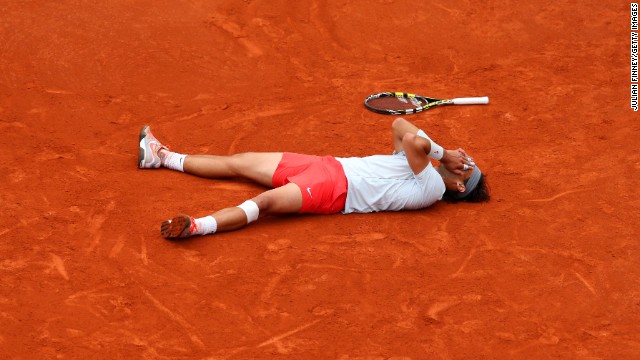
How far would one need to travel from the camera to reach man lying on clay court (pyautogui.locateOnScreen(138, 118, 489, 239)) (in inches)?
311

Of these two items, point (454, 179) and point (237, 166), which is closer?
point (454, 179)

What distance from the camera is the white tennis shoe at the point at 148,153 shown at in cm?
852

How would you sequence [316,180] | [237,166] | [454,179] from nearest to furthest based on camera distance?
1. [316,180]
2. [454,179]
3. [237,166]

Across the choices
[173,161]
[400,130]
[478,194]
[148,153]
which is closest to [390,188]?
[400,130]

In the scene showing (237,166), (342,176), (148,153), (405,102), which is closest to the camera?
(342,176)

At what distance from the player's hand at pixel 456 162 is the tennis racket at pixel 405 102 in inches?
80.2

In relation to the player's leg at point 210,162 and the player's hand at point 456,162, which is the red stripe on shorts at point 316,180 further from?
the player's hand at point 456,162

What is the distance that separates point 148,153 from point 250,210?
1.37m

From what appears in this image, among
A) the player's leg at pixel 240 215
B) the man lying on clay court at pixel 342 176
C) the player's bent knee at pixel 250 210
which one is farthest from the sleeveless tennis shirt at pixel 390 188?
the player's bent knee at pixel 250 210

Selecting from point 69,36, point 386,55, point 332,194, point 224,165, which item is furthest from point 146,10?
point 332,194

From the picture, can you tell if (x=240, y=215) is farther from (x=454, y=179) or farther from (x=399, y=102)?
(x=399, y=102)

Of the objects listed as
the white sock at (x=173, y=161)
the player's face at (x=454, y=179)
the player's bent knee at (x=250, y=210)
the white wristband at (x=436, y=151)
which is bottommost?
the player's bent knee at (x=250, y=210)

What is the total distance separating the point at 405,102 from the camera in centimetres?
1039

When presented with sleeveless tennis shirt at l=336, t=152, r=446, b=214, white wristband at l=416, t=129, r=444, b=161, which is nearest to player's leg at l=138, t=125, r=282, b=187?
sleeveless tennis shirt at l=336, t=152, r=446, b=214
